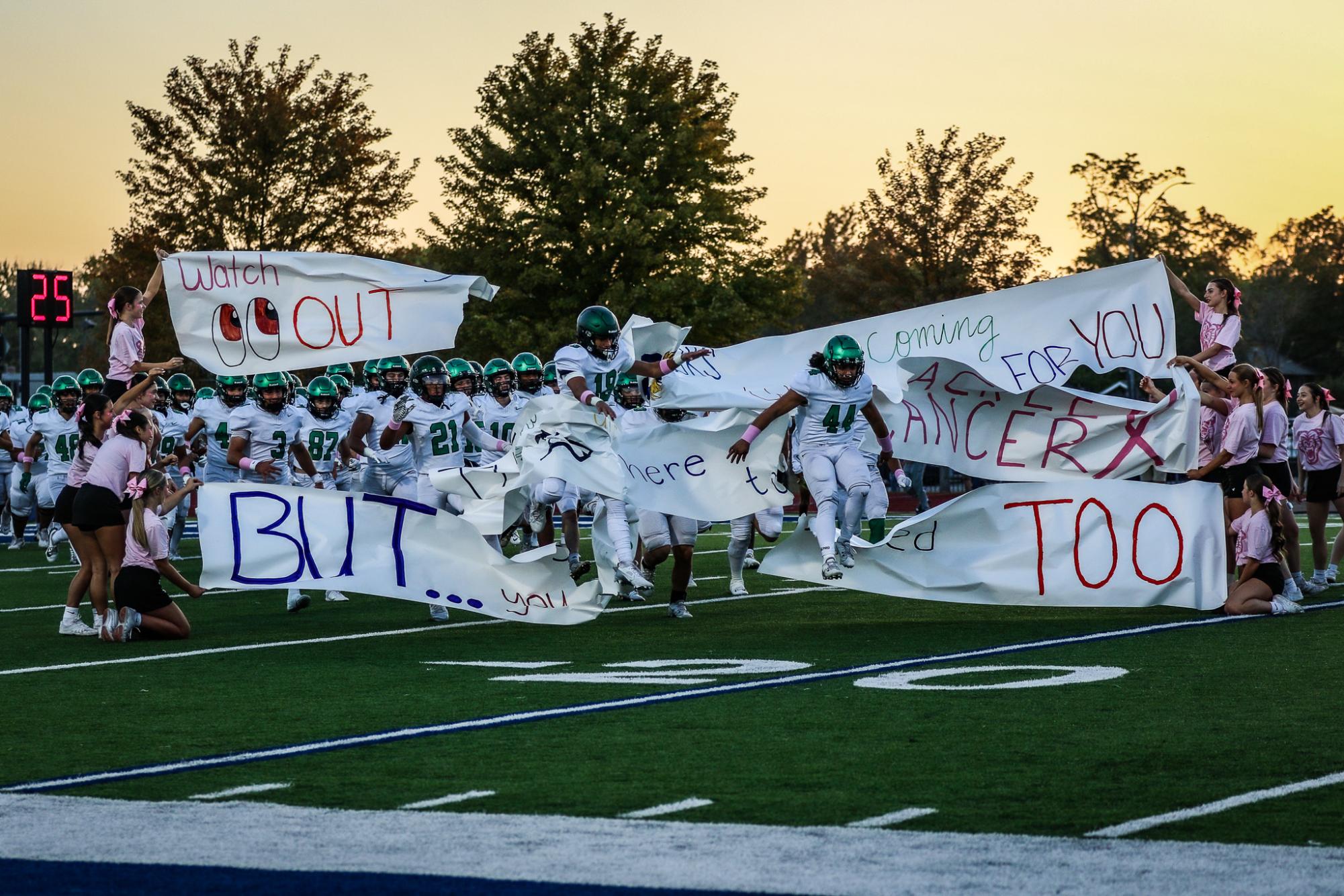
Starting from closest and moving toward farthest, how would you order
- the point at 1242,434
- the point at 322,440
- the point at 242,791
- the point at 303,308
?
the point at 242,791 < the point at 1242,434 < the point at 303,308 < the point at 322,440

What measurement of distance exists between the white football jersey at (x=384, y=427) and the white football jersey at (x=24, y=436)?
7692mm

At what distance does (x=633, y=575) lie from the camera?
1152 cm

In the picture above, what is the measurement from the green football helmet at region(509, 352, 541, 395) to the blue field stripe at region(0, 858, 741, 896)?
1234 centimetres

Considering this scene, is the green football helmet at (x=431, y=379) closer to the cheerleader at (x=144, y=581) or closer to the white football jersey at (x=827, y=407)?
the cheerleader at (x=144, y=581)

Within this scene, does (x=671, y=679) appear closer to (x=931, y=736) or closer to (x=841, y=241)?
(x=931, y=736)

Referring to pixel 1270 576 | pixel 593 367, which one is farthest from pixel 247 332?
pixel 1270 576

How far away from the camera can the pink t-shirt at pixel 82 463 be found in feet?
38.7

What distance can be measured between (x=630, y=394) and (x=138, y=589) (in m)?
4.69

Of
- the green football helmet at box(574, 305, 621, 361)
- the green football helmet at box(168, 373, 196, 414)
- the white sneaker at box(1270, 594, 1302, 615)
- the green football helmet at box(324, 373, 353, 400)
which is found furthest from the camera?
the green football helmet at box(168, 373, 196, 414)

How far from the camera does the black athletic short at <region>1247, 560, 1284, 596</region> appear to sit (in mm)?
11859

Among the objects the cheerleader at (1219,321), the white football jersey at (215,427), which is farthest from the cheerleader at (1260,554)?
the white football jersey at (215,427)

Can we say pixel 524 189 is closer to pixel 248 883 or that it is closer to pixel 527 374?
pixel 527 374

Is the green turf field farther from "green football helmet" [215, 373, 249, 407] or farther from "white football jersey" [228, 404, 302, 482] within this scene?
"green football helmet" [215, 373, 249, 407]

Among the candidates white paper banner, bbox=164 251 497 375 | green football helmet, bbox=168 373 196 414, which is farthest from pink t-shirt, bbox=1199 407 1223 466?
green football helmet, bbox=168 373 196 414
